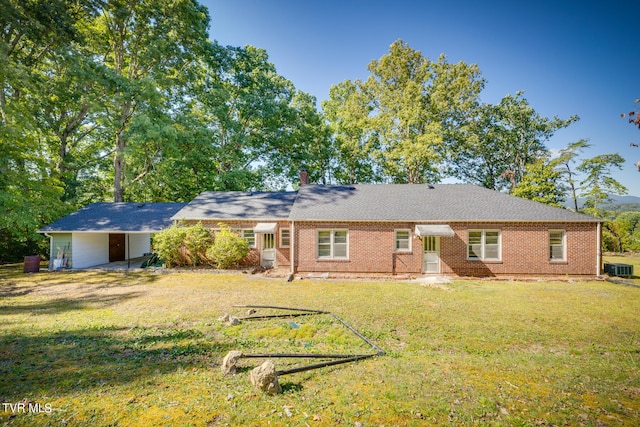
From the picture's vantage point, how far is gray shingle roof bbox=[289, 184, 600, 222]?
13102 millimetres

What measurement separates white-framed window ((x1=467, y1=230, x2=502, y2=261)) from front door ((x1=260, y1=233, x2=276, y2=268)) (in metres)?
10.5

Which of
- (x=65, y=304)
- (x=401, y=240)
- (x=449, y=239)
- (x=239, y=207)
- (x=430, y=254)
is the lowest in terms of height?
(x=65, y=304)

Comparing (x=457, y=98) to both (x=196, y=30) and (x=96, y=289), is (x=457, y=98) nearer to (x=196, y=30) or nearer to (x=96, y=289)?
(x=196, y=30)

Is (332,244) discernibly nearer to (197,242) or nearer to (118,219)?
(197,242)

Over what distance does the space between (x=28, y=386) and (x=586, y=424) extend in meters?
8.07

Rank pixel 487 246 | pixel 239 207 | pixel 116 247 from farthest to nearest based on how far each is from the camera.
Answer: pixel 116 247
pixel 239 207
pixel 487 246

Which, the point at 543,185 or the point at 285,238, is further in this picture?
the point at 543,185

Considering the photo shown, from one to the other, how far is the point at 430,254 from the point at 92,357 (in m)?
13.1

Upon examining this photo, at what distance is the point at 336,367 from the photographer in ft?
15.5

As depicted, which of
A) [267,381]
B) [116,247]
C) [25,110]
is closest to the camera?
[267,381]

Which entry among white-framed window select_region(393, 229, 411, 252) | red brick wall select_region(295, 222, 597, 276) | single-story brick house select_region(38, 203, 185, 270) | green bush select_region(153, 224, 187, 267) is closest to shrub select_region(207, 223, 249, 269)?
green bush select_region(153, 224, 187, 267)

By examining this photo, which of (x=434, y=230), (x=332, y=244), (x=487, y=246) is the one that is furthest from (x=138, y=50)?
(x=487, y=246)

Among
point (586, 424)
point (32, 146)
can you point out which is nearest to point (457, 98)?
point (586, 424)

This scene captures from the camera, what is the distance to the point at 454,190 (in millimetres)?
16391
